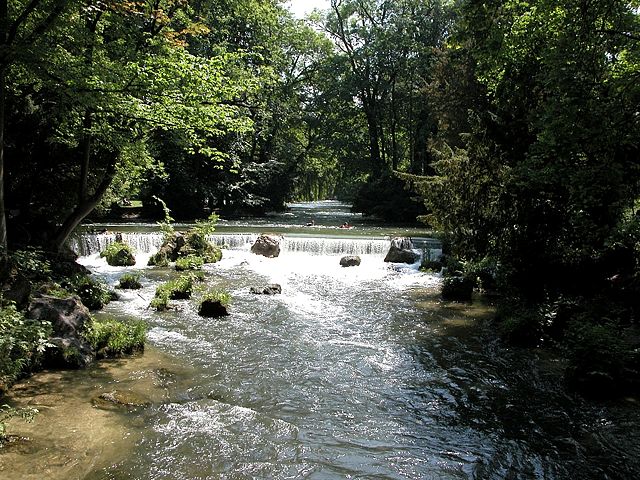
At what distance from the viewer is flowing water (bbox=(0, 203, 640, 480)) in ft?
16.1

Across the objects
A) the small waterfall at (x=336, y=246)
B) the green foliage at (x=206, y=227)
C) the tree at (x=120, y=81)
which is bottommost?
the small waterfall at (x=336, y=246)

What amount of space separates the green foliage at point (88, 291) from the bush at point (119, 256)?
634 centimetres

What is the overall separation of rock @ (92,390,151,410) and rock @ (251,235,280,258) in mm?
13902

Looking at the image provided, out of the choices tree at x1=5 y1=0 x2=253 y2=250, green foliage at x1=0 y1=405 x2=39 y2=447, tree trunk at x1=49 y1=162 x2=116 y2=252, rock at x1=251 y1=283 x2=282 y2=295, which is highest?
tree at x1=5 y1=0 x2=253 y2=250

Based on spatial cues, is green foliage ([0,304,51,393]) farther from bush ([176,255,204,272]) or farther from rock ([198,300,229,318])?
bush ([176,255,204,272])

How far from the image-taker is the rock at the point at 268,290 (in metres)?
13.7

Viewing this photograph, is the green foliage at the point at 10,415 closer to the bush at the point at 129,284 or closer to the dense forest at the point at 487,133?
the dense forest at the point at 487,133

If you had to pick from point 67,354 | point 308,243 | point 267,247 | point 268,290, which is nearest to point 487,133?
point 268,290

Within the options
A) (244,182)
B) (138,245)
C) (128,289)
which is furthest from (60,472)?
(244,182)

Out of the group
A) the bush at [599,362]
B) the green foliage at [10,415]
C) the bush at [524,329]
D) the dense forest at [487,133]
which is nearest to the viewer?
the green foliage at [10,415]

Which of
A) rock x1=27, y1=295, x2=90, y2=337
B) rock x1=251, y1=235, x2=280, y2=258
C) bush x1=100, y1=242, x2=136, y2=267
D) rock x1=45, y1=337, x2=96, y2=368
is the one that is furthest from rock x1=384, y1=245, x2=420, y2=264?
rock x1=45, y1=337, x2=96, y2=368

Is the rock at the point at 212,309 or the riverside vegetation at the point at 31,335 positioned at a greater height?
the riverside vegetation at the point at 31,335

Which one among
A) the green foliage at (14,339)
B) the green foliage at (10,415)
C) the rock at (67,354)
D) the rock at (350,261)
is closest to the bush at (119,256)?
the rock at (350,261)

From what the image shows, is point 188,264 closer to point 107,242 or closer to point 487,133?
point 107,242
